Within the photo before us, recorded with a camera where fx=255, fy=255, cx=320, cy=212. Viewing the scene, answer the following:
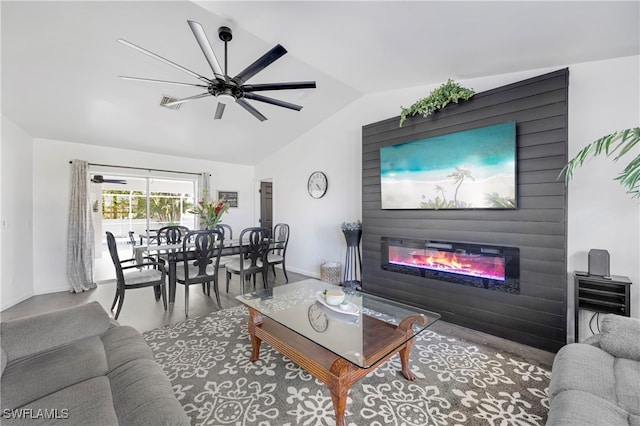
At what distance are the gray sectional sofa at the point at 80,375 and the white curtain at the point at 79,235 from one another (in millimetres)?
3408

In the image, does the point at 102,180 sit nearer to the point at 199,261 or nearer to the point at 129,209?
the point at 129,209

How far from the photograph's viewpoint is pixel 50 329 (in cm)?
155

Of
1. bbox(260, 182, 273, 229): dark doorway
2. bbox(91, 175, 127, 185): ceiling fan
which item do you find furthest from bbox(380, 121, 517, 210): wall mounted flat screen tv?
bbox(91, 175, 127, 185): ceiling fan

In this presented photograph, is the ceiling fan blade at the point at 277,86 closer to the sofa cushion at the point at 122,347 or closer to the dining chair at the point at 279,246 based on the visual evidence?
the sofa cushion at the point at 122,347

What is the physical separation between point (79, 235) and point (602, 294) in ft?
22.5

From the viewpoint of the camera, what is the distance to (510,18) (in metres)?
2.08

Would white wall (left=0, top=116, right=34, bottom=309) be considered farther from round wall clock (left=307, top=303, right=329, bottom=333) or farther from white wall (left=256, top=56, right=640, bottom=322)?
white wall (left=256, top=56, right=640, bottom=322)

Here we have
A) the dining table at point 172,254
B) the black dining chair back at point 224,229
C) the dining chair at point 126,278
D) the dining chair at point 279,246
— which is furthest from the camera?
the black dining chair back at point 224,229

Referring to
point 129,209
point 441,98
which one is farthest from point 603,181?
point 129,209

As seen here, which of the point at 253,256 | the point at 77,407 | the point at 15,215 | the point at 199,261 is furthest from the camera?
the point at 253,256

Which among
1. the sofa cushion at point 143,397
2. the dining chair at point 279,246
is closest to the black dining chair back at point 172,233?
the dining chair at point 279,246

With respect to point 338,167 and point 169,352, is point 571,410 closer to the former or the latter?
point 169,352

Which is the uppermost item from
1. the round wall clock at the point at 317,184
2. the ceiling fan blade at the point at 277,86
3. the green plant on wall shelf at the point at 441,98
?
the green plant on wall shelf at the point at 441,98

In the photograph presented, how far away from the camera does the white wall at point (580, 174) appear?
235cm
